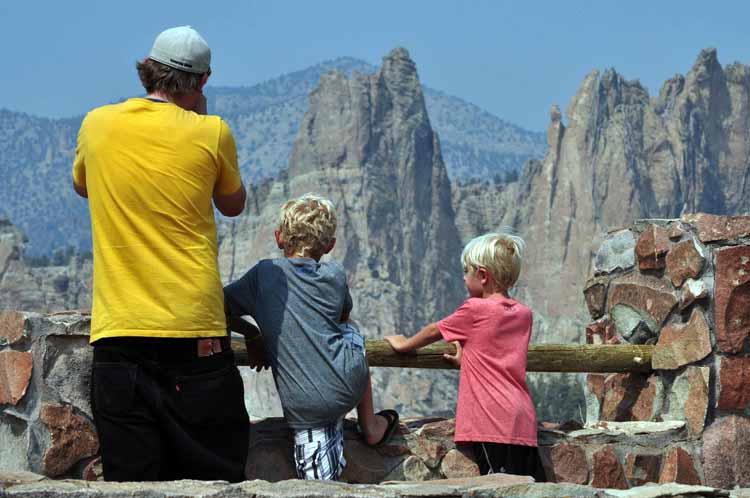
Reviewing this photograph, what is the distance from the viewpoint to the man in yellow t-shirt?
3.92 metres

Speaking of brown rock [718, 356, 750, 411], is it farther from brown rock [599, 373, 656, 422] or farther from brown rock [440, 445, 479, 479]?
brown rock [440, 445, 479, 479]

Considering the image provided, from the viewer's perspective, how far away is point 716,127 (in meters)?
121

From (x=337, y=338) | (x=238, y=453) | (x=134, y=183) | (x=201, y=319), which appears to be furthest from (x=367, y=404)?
(x=134, y=183)

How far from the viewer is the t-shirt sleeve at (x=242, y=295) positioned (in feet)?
14.7

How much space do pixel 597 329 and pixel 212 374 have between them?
2.86 meters

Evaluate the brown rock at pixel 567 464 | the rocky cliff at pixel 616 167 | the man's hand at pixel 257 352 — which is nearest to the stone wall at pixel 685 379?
the brown rock at pixel 567 464

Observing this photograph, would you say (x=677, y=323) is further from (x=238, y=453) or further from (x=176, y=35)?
(x=176, y=35)

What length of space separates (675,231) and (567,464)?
4.23ft

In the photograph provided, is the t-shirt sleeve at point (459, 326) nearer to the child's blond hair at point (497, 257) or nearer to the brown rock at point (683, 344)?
the child's blond hair at point (497, 257)

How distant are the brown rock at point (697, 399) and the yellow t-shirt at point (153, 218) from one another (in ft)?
7.90

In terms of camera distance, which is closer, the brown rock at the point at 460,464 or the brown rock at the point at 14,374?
the brown rock at the point at 14,374

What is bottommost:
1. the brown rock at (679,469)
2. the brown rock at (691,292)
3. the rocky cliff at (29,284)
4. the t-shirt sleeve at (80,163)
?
the brown rock at (679,469)

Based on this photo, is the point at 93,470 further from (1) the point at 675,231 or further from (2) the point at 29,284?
(2) the point at 29,284

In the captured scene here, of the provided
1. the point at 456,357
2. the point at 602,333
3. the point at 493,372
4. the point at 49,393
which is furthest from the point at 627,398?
the point at 49,393
